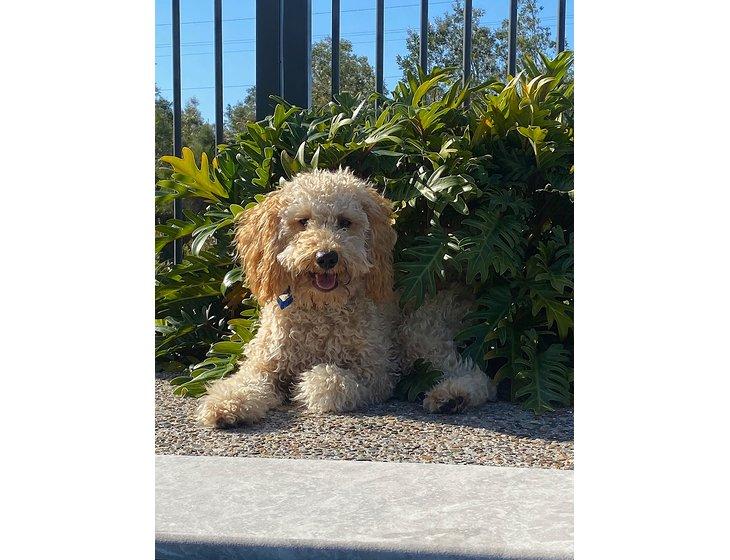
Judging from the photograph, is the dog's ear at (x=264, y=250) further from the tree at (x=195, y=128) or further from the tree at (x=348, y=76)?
the tree at (x=195, y=128)

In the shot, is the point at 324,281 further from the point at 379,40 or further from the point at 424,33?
the point at 424,33

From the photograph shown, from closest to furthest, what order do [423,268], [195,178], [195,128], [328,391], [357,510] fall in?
[357,510]
[328,391]
[423,268]
[195,178]
[195,128]

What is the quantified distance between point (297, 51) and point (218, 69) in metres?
0.60

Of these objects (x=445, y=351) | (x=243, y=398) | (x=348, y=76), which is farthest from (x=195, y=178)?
(x=348, y=76)

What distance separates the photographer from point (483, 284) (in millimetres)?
3893

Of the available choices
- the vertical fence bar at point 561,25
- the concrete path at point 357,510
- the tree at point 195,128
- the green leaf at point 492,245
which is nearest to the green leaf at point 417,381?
the green leaf at point 492,245

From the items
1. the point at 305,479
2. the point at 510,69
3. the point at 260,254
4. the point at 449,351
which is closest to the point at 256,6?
the point at 510,69

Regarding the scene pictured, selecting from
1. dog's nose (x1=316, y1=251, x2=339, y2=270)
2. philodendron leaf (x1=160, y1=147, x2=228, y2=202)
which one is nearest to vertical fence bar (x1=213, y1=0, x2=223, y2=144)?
philodendron leaf (x1=160, y1=147, x2=228, y2=202)

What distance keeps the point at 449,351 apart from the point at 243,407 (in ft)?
3.54

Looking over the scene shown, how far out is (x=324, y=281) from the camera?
3.28 meters

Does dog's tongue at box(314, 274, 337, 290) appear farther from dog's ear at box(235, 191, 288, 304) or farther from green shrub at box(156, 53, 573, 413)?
green shrub at box(156, 53, 573, 413)

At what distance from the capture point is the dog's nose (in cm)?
313
